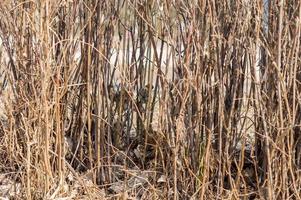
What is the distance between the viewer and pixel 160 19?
9.87 ft

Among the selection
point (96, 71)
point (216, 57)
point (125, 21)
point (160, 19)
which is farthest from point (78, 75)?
point (216, 57)

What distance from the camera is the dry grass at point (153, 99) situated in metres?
2.77

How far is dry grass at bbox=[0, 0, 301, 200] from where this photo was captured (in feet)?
9.10

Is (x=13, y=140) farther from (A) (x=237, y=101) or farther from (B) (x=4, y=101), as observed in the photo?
(A) (x=237, y=101)

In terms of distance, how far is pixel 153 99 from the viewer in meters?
3.37

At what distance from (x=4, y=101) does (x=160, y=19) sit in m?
1.03

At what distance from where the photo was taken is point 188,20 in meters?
2.80

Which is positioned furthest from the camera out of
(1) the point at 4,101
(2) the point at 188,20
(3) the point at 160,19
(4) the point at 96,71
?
(1) the point at 4,101

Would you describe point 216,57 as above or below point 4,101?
above

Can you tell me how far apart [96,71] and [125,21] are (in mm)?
290

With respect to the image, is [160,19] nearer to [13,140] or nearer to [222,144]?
[222,144]

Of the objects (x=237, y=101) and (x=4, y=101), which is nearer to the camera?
(x=237, y=101)

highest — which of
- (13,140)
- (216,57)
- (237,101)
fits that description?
(216,57)

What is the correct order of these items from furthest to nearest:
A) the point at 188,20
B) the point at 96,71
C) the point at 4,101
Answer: the point at 4,101 < the point at 96,71 < the point at 188,20
